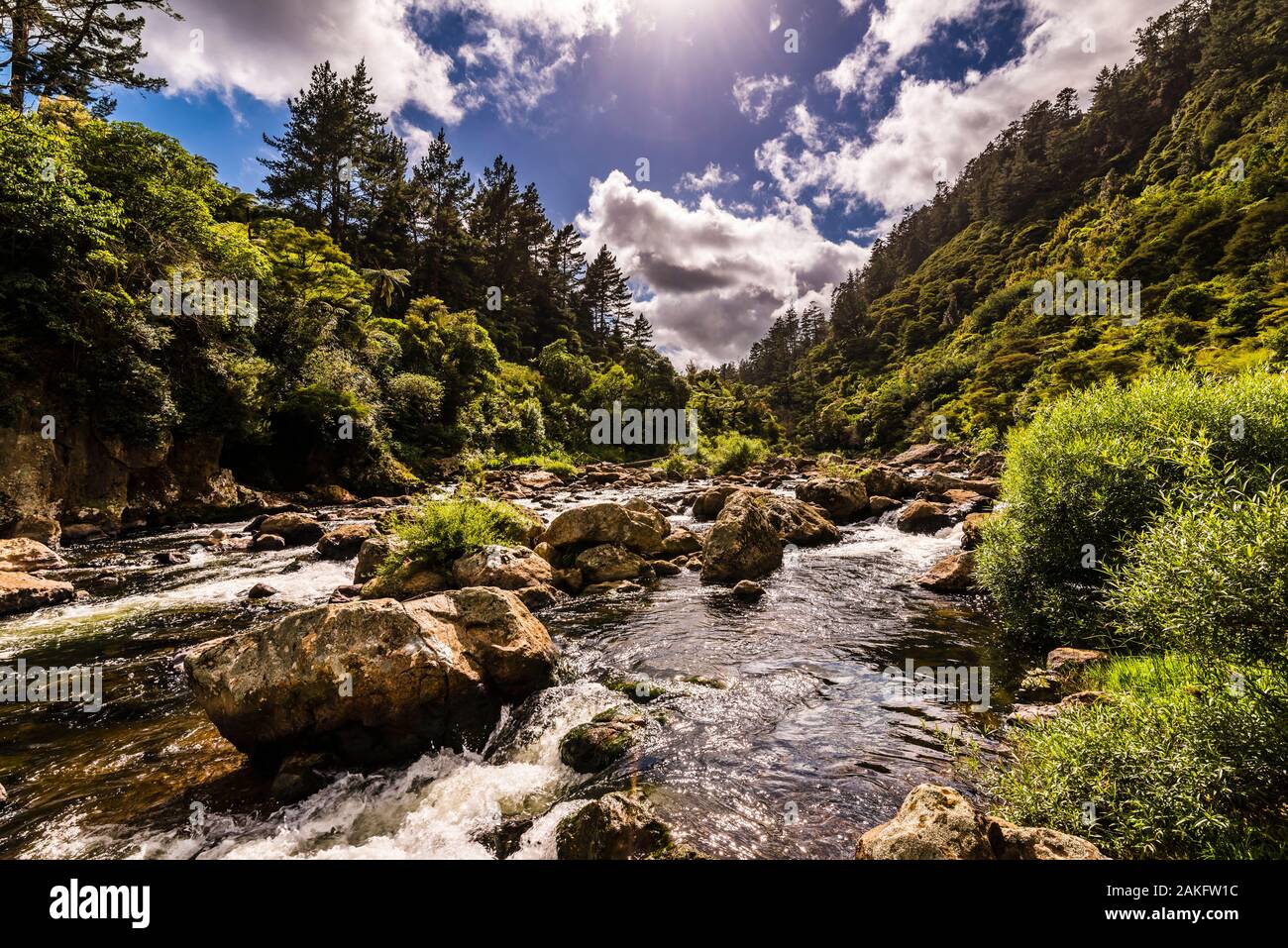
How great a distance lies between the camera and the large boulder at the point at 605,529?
15531 mm

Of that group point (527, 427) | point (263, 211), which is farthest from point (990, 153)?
point (263, 211)

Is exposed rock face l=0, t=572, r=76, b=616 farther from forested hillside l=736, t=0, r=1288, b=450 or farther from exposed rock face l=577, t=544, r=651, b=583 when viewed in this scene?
forested hillside l=736, t=0, r=1288, b=450

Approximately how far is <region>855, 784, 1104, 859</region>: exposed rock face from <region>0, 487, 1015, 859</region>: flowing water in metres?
1.28

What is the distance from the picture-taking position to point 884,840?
421 cm

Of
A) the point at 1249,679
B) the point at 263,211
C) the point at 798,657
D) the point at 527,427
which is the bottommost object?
the point at 798,657

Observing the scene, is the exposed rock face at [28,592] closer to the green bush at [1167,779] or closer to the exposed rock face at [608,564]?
the exposed rock face at [608,564]

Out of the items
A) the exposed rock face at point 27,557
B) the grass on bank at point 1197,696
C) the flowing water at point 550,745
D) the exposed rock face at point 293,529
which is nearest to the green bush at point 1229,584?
the grass on bank at point 1197,696

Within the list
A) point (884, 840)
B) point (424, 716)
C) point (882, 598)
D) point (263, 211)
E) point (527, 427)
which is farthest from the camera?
point (527, 427)

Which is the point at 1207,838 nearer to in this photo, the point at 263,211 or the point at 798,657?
the point at 798,657

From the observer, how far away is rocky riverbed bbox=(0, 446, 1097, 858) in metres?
5.40

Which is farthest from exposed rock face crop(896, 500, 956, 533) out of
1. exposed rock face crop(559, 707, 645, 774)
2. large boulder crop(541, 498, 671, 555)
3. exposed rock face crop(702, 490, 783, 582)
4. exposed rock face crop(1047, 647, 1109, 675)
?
exposed rock face crop(559, 707, 645, 774)

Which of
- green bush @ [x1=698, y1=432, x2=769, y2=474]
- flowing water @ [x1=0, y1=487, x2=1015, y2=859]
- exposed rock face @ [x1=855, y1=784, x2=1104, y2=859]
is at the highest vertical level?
green bush @ [x1=698, y1=432, x2=769, y2=474]
